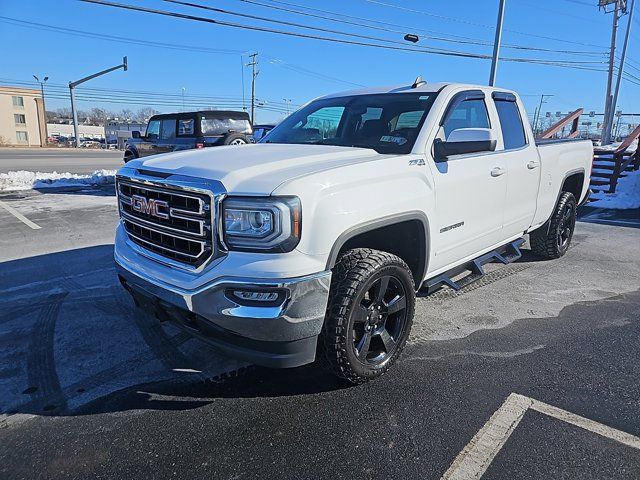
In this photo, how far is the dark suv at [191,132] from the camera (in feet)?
38.4

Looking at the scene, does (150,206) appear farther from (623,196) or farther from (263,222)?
(623,196)

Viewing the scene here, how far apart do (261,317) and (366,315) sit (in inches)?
32.1

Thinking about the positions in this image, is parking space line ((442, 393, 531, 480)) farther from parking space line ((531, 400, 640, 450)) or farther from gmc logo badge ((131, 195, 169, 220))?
gmc logo badge ((131, 195, 169, 220))

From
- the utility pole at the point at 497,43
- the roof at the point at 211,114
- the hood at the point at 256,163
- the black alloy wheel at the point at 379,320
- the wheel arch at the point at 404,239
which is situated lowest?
the black alloy wheel at the point at 379,320

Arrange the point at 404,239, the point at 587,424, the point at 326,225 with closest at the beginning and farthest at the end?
the point at 326,225, the point at 587,424, the point at 404,239

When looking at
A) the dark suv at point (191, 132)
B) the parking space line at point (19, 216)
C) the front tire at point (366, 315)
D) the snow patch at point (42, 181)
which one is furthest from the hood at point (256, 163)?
the snow patch at point (42, 181)

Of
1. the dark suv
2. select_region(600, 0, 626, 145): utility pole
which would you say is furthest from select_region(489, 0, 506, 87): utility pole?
select_region(600, 0, 626, 145): utility pole

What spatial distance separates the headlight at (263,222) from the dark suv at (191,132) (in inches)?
377

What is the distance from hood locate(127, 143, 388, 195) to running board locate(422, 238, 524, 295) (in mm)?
1213

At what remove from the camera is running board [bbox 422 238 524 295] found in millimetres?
3729

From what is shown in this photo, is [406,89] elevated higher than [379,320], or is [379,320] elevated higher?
[406,89]

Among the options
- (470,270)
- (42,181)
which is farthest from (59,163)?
(470,270)

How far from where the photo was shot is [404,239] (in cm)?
333

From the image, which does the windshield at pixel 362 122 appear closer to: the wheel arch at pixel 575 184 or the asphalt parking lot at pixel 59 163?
the wheel arch at pixel 575 184
